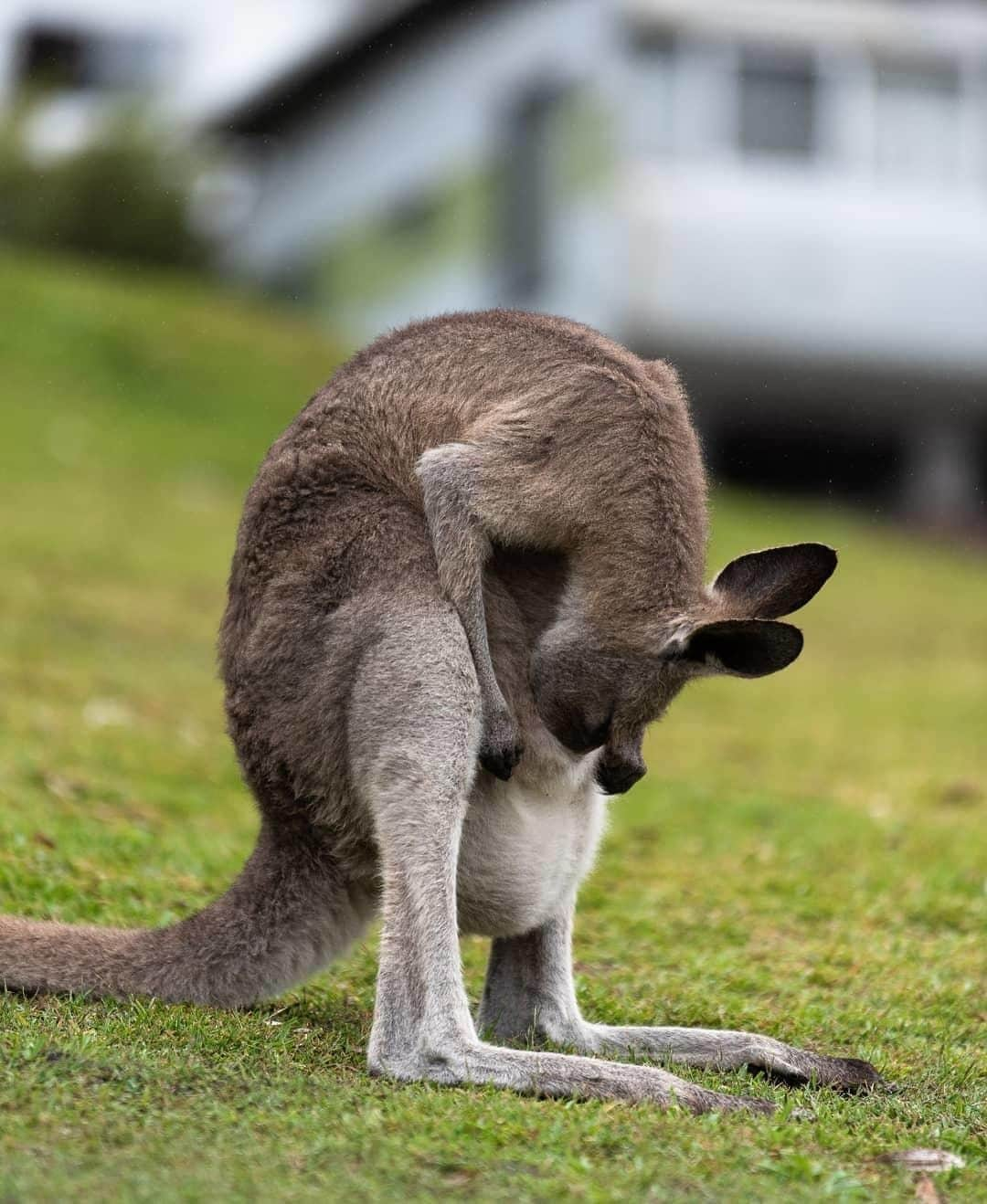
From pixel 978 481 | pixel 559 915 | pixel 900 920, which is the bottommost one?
pixel 978 481

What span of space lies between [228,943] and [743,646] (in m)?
1.41

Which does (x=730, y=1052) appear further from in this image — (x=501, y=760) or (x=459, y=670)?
(x=459, y=670)

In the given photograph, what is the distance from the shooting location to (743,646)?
14.0ft

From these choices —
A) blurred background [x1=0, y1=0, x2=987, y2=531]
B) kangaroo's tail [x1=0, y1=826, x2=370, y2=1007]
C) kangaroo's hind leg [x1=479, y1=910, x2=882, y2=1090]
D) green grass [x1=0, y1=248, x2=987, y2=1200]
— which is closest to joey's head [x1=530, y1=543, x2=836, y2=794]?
kangaroo's hind leg [x1=479, y1=910, x2=882, y2=1090]

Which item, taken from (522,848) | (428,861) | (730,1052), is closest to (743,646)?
(522,848)

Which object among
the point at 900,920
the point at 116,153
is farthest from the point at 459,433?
the point at 116,153

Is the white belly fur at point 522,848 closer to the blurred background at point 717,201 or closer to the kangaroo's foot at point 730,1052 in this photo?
the kangaroo's foot at point 730,1052

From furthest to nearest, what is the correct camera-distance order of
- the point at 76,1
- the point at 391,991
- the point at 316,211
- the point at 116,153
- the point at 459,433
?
the point at 76,1 → the point at 316,211 → the point at 116,153 → the point at 459,433 → the point at 391,991

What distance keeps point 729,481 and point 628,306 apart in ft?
10.0

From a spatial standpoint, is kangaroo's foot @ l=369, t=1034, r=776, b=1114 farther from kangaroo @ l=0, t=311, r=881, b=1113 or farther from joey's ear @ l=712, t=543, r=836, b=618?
joey's ear @ l=712, t=543, r=836, b=618

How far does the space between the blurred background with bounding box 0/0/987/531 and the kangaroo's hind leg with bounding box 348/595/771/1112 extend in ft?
52.7

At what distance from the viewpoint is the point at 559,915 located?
15.6 feet

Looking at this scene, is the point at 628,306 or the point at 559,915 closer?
the point at 559,915

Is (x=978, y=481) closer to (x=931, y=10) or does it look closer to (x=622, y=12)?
(x=931, y=10)
